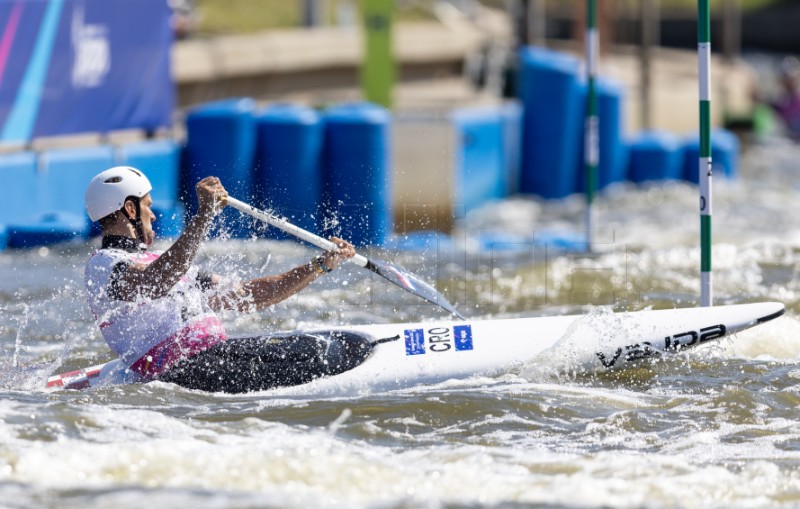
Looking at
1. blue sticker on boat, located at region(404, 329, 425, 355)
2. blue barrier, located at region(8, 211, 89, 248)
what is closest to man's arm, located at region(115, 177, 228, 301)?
blue sticker on boat, located at region(404, 329, 425, 355)

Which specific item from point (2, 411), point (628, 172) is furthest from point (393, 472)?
point (628, 172)

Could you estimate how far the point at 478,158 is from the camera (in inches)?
508

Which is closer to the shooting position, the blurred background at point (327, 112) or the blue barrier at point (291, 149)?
the blurred background at point (327, 112)

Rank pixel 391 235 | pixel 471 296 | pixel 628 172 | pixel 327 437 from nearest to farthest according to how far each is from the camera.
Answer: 1. pixel 327 437
2. pixel 471 296
3. pixel 391 235
4. pixel 628 172

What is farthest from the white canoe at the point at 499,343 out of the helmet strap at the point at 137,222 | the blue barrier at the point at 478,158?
the blue barrier at the point at 478,158

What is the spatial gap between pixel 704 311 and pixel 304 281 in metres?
2.14

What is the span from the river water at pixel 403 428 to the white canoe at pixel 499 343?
0.24 ft

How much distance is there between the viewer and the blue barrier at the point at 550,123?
13516 millimetres

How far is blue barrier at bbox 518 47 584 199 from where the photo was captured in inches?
532

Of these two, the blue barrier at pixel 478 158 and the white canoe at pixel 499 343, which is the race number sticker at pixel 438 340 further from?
the blue barrier at pixel 478 158

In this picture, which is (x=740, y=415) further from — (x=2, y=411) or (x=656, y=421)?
(x=2, y=411)

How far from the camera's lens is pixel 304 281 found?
228 inches

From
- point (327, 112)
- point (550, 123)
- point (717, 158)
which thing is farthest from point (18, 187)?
point (717, 158)

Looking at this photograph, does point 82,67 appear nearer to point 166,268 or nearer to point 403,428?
point 166,268
